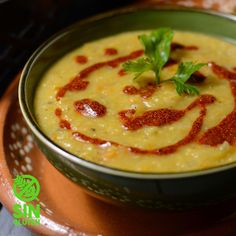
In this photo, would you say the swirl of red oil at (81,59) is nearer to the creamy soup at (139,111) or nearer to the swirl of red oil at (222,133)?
the creamy soup at (139,111)

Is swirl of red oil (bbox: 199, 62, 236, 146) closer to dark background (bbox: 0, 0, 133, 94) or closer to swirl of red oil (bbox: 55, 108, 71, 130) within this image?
swirl of red oil (bbox: 55, 108, 71, 130)

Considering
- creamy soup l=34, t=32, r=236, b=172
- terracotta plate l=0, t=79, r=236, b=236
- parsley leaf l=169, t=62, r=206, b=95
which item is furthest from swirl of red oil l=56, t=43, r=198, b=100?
terracotta plate l=0, t=79, r=236, b=236

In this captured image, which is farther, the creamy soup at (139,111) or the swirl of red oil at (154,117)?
the swirl of red oil at (154,117)

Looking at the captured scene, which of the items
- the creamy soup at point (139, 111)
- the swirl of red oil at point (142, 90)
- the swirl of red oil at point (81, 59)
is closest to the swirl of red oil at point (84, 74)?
the creamy soup at point (139, 111)

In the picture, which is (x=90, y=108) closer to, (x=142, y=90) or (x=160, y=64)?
(x=142, y=90)

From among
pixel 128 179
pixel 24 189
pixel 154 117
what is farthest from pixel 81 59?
pixel 128 179

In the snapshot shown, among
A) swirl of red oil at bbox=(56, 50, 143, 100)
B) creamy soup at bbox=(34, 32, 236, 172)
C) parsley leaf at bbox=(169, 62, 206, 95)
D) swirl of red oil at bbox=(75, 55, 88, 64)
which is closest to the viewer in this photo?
creamy soup at bbox=(34, 32, 236, 172)

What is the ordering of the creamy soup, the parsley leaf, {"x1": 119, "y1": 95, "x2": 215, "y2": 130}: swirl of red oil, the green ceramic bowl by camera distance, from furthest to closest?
1. the parsley leaf
2. {"x1": 119, "y1": 95, "x2": 215, "y2": 130}: swirl of red oil
3. the creamy soup
4. the green ceramic bowl
